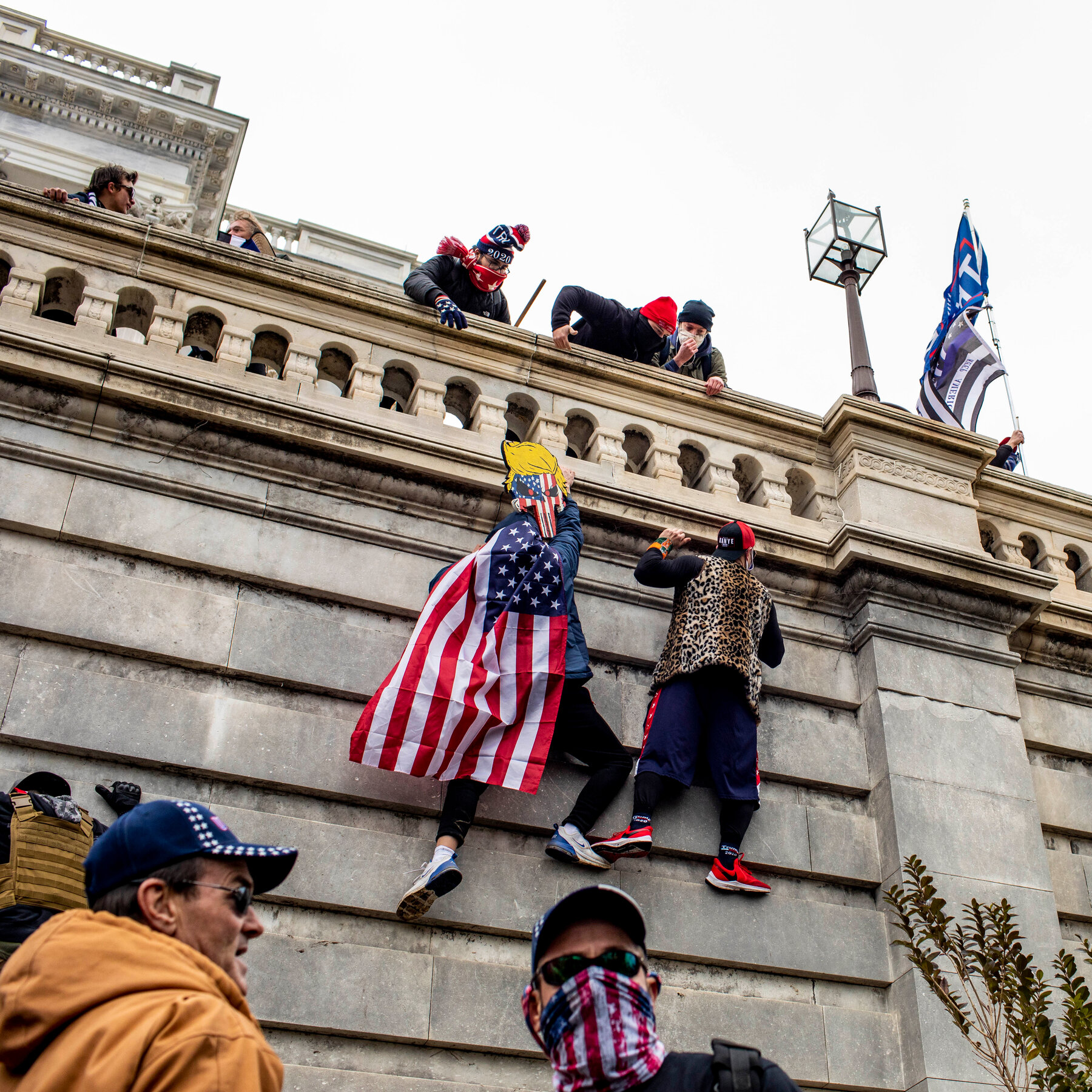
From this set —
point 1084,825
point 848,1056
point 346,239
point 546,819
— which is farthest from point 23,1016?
point 346,239

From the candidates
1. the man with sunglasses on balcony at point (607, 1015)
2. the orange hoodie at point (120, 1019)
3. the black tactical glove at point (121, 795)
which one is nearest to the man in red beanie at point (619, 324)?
the black tactical glove at point (121, 795)

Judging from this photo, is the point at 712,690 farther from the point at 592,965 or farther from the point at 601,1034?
the point at 601,1034

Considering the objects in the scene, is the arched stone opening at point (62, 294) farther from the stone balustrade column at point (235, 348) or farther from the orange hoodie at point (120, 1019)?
the orange hoodie at point (120, 1019)

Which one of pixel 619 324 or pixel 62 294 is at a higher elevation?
pixel 619 324

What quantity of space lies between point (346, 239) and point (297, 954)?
20.3 meters

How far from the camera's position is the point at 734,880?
8.30 meters

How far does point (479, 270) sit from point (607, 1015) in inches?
336

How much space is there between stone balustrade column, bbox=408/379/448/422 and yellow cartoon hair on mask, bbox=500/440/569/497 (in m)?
0.74

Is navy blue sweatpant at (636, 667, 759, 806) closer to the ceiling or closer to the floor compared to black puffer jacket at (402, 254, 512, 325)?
closer to the floor

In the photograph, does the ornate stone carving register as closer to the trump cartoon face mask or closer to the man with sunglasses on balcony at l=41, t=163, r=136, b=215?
the trump cartoon face mask

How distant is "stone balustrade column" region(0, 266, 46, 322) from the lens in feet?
29.3

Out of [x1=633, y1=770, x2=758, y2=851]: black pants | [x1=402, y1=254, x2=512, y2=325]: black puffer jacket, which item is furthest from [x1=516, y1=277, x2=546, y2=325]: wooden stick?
[x1=633, y1=770, x2=758, y2=851]: black pants

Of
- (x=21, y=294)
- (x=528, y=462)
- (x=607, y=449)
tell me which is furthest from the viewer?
(x=607, y=449)

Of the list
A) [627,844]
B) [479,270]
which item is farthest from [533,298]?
[627,844]
